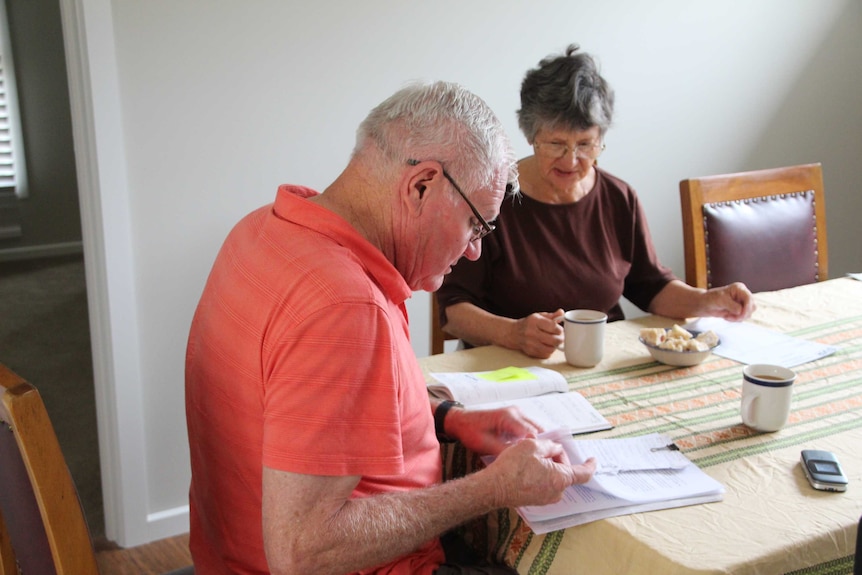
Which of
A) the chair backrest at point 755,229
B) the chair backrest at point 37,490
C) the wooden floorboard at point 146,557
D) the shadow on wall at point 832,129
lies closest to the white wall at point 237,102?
the wooden floorboard at point 146,557

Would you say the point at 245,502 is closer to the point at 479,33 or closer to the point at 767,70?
the point at 479,33

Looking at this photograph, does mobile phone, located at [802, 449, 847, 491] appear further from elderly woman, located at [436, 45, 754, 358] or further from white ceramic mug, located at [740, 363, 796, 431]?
elderly woman, located at [436, 45, 754, 358]

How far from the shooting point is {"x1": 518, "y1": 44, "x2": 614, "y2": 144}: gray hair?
1851mm

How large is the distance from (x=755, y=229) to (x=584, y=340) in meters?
0.93

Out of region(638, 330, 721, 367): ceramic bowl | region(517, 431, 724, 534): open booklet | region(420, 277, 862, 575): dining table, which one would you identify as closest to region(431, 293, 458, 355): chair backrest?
region(420, 277, 862, 575): dining table

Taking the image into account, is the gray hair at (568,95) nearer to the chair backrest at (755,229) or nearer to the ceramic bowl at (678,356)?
the chair backrest at (755,229)

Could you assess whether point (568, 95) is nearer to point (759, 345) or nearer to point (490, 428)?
point (759, 345)

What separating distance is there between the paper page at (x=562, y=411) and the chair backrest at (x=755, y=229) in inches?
35.2

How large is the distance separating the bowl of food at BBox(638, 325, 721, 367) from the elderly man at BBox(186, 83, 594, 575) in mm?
427

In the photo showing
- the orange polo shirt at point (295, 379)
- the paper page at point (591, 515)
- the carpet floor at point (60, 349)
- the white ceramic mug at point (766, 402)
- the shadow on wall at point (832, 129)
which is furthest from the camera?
the shadow on wall at point (832, 129)

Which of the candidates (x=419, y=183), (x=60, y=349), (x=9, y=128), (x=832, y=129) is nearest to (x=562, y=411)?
(x=419, y=183)

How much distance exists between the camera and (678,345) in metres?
1.57

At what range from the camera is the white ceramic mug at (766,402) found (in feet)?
4.13

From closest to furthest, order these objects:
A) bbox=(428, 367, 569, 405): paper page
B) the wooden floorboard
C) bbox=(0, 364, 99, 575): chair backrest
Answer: bbox=(0, 364, 99, 575): chair backrest, bbox=(428, 367, 569, 405): paper page, the wooden floorboard
